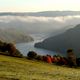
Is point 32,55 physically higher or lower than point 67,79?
lower

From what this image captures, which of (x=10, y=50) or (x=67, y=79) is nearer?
(x=67, y=79)

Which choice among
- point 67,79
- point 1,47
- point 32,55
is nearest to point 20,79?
point 67,79

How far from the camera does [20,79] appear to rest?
33594 millimetres

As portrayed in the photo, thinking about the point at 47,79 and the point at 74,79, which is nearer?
the point at 47,79

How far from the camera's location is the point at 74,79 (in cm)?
3916

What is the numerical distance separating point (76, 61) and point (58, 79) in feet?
301

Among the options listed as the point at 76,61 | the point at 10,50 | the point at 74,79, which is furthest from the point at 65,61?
the point at 74,79

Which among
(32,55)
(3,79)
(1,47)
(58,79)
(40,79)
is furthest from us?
(1,47)

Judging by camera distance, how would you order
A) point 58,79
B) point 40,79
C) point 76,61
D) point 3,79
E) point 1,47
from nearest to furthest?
point 3,79 → point 40,79 → point 58,79 → point 76,61 → point 1,47

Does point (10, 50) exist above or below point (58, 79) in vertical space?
below

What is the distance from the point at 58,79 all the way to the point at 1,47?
118m

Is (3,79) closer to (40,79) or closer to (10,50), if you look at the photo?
(40,79)

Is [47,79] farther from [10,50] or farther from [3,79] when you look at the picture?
[10,50]

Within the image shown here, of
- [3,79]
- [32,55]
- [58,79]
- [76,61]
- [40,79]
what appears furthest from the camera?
[32,55]
